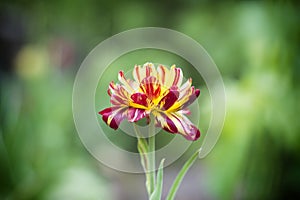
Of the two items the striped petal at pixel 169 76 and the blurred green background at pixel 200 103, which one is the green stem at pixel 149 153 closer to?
the striped petal at pixel 169 76

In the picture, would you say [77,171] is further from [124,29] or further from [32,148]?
[124,29]

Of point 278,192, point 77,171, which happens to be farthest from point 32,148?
point 278,192

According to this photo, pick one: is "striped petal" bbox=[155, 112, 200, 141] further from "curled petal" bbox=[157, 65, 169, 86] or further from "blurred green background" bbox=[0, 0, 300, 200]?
"blurred green background" bbox=[0, 0, 300, 200]

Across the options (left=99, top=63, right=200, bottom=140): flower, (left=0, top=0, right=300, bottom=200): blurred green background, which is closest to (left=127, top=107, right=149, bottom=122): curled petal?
(left=99, top=63, right=200, bottom=140): flower

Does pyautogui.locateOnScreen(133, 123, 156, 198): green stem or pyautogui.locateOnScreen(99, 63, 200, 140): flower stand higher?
pyautogui.locateOnScreen(99, 63, 200, 140): flower

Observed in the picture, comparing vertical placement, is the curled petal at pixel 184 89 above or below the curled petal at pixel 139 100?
above

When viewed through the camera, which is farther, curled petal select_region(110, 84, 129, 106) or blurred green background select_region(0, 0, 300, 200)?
blurred green background select_region(0, 0, 300, 200)

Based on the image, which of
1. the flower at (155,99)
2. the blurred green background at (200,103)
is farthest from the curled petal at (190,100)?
the blurred green background at (200,103)

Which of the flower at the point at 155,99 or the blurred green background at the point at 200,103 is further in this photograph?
the blurred green background at the point at 200,103
